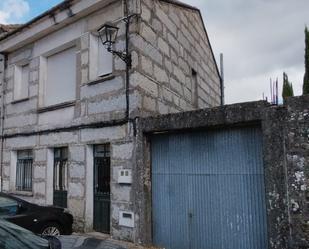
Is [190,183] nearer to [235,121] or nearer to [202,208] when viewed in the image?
[202,208]

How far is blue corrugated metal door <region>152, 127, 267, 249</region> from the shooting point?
6430 millimetres

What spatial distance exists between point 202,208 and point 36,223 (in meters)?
3.36

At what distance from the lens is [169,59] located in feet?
33.1

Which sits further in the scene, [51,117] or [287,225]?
[51,117]

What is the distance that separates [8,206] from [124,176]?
7.91ft

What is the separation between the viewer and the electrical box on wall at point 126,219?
785 cm

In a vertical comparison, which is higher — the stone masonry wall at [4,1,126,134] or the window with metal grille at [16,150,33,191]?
the stone masonry wall at [4,1,126,134]

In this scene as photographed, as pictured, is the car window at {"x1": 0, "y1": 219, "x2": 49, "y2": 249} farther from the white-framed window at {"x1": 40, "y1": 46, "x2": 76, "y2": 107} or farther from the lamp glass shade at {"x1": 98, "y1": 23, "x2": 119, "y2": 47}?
the white-framed window at {"x1": 40, "y1": 46, "x2": 76, "y2": 107}

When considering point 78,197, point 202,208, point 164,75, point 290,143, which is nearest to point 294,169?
point 290,143

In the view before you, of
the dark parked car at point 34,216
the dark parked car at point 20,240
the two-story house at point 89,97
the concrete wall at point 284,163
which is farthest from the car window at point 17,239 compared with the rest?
the two-story house at point 89,97

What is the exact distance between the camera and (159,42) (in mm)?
9531

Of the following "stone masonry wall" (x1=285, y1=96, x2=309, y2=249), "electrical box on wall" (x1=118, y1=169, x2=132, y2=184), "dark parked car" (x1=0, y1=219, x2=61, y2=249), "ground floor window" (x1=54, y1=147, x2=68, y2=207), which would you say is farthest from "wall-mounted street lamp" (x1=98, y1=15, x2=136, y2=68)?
"dark parked car" (x1=0, y1=219, x2=61, y2=249)

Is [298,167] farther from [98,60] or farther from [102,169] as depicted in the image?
[98,60]

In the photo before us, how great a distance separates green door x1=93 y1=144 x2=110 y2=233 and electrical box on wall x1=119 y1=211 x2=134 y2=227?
63cm
